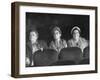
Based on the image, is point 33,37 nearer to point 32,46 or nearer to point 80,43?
point 32,46

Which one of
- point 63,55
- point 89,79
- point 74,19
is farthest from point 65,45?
point 89,79

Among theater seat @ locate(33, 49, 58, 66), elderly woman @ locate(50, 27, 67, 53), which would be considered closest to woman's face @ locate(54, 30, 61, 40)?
elderly woman @ locate(50, 27, 67, 53)

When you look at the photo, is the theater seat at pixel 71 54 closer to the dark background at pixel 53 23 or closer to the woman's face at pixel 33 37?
the dark background at pixel 53 23

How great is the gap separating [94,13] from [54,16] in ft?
1.11

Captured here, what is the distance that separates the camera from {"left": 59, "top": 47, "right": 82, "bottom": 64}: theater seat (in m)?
1.89

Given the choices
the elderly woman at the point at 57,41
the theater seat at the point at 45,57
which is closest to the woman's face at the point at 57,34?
the elderly woman at the point at 57,41

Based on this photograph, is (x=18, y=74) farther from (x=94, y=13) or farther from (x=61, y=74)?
(x=94, y=13)

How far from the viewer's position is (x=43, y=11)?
71.4 inches

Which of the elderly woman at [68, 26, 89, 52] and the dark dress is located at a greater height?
the elderly woman at [68, 26, 89, 52]

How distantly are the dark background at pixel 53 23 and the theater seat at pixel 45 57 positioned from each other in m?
0.08

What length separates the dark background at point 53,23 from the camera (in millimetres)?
1794

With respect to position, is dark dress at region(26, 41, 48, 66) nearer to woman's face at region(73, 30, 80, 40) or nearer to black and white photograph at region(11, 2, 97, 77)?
black and white photograph at region(11, 2, 97, 77)

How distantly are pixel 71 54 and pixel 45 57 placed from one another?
210 millimetres

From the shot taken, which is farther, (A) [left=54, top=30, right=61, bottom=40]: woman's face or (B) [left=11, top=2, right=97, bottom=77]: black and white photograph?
(A) [left=54, top=30, right=61, bottom=40]: woman's face
